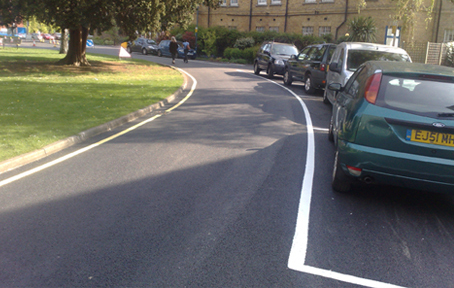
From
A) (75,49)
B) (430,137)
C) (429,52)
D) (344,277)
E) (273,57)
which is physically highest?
(429,52)

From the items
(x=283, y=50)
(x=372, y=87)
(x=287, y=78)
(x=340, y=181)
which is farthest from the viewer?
(x=283, y=50)

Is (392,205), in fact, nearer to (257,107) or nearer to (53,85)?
(257,107)

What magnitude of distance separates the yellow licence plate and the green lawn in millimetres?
5659

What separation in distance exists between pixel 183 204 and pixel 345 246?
6.21 ft

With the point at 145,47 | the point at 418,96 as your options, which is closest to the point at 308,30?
the point at 145,47

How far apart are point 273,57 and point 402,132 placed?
1729 cm

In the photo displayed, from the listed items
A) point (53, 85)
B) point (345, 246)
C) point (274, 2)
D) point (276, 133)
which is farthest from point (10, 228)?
point (274, 2)

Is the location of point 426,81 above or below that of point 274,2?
below

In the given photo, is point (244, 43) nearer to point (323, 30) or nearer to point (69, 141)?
point (323, 30)

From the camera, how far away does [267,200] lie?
519 cm

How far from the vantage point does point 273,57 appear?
21.5m

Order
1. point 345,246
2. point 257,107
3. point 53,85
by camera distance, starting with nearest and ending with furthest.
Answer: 1. point 345,246
2. point 257,107
3. point 53,85

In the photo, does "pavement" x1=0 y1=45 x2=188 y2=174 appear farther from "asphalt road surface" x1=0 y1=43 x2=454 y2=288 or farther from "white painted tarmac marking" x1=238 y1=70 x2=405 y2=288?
"white painted tarmac marking" x1=238 y1=70 x2=405 y2=288

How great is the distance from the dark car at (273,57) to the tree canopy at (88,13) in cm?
453
